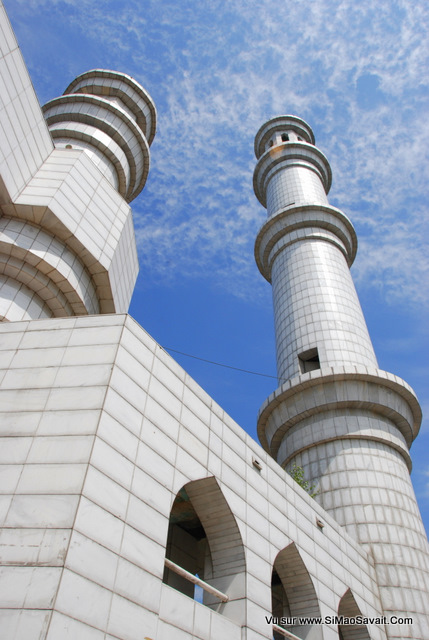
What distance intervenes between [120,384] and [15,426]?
6.58 ft

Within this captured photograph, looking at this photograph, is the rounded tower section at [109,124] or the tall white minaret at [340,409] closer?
the tall white minaret at [340,409]

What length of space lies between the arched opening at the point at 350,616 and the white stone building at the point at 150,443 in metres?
0.06

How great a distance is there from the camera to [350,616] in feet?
54.4

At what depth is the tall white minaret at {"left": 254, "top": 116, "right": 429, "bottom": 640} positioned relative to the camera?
19.5 metres

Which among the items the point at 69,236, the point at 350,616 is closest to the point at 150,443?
the point at 69,236

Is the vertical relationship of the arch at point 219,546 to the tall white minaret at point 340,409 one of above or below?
below

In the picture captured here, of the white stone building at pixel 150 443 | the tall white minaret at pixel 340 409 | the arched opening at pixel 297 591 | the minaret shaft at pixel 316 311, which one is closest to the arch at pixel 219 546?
the white stone building at pixel 150 443

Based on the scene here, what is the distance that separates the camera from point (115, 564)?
812 centimetres

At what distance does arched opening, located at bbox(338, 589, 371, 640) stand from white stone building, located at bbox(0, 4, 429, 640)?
60 millimetres

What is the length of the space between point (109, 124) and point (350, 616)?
23.5 m

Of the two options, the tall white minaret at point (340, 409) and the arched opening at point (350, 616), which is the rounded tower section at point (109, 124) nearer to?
the tall white minaret at point (340, 409)

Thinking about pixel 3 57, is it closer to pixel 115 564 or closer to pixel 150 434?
pixel 150 434

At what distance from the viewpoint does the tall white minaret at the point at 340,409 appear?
63.9ft

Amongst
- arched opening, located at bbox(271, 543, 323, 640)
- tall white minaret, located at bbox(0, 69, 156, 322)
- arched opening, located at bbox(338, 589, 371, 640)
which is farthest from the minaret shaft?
arched opening, located at bbox(271, 543, 323, 640)
